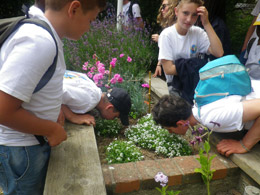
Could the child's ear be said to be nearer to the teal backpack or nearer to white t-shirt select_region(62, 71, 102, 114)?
white t-shirt select_region(62, 71, 102, 114)

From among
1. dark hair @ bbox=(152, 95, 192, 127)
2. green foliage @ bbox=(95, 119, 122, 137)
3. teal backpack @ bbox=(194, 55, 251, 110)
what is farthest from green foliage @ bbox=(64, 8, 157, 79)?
teal backpack @ bbox=(194, 55, 251, 110)

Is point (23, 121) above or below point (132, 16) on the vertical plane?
above

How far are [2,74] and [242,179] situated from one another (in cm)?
193

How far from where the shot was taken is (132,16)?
5965 millimetres

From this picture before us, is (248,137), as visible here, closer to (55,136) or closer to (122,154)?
(122,154)

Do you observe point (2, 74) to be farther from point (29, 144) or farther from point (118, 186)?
point (118, 186)

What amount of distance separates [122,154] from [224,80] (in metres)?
1.08

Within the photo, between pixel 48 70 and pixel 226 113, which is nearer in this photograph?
pixel 48 70

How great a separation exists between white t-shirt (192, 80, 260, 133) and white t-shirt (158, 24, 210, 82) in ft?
2.97

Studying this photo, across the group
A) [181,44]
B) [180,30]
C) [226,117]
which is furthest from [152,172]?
[180,30]

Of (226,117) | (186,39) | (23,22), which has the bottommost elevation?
(226,117)

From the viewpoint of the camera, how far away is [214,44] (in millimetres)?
2600

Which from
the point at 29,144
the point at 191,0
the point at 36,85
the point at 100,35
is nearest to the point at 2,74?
the point at 36,85

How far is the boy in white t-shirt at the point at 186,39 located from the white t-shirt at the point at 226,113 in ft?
2.58
